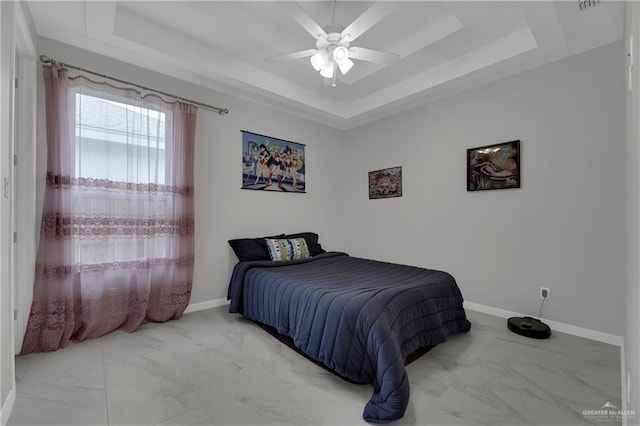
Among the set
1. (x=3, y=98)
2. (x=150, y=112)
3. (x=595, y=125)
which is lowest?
(x=3, y=98)

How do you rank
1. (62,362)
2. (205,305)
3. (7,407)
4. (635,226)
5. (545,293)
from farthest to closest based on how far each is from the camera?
1. (205,305)
2. (545,293)
3. (62,362)
4. (7,407)
5. (635,226)

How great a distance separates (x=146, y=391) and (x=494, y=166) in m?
3.68

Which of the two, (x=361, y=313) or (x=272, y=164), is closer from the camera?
(x=361, y=313)

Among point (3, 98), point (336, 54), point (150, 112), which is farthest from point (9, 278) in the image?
point (336, 54)

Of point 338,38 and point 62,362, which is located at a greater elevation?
point 338,38

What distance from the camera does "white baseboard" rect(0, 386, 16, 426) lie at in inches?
57.3

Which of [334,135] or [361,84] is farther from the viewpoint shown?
[334,135]

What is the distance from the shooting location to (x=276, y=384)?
1.86 metres

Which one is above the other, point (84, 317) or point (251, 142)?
point (251, 142)

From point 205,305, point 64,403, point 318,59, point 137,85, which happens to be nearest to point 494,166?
point 318,59

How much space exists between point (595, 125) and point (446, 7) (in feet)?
5.56

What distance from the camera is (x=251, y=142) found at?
371 cm

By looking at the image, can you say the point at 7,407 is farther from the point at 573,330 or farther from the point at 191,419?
the point at 573,330

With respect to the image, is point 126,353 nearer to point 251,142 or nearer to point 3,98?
point 3,98
